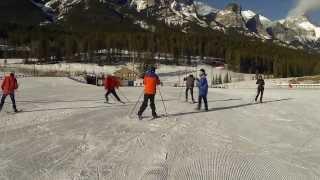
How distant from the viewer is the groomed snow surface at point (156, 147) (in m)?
11.4

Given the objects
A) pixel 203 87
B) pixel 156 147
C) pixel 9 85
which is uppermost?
pixel 9 85

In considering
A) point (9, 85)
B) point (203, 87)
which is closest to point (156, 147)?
point (203, 87)

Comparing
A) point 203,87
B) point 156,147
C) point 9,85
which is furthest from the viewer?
point 203,87

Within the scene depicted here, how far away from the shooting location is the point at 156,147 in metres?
14.3

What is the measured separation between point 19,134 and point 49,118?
4476 millimetres

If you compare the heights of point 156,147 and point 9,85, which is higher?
point 9,85

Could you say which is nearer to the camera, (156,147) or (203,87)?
(156,147)

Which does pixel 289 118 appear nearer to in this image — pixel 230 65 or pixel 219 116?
pixel 219 116

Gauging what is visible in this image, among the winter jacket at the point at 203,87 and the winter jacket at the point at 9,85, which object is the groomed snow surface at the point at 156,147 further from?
the winter jacket at the point at 9,85

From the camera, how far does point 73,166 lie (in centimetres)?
1166

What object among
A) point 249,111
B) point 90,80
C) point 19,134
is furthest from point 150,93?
point 90,80

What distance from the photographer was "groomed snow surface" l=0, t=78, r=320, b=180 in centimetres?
1140

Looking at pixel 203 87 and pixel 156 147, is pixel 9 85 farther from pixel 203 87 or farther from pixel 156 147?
pixel 156 147

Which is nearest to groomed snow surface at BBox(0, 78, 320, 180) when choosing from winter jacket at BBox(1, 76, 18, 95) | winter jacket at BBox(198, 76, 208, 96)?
winter jacket at BBox(198, 76, 208, 96)
